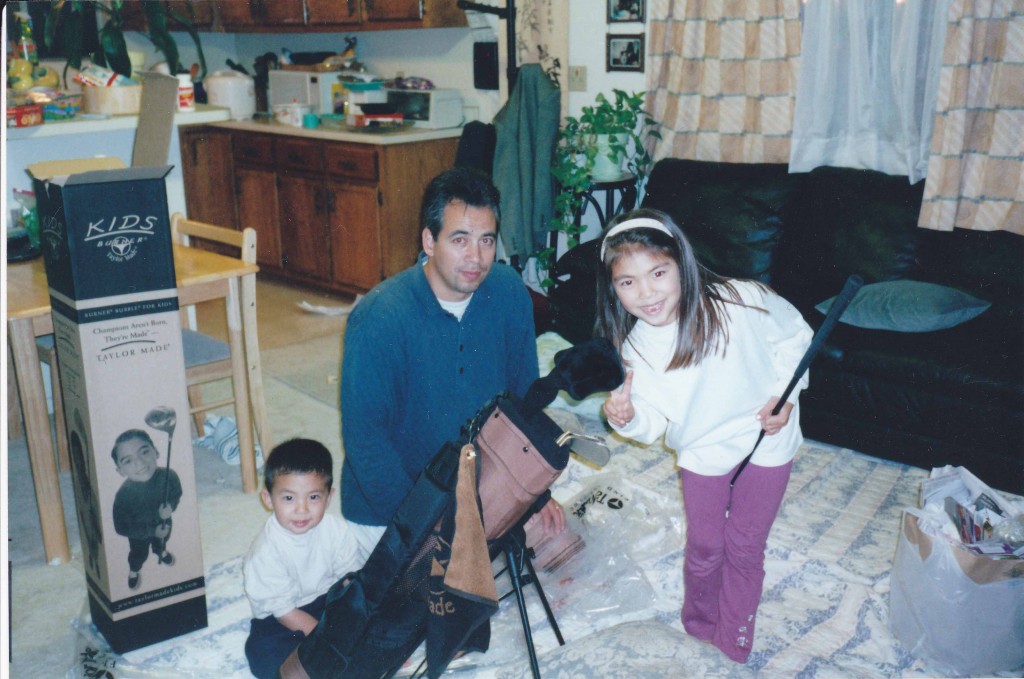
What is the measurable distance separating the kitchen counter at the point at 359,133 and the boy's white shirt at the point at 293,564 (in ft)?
9.27

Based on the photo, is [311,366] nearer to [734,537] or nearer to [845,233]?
[845,233]

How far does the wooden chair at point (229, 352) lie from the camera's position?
253 cm

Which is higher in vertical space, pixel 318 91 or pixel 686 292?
pixel 318 91

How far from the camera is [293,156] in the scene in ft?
15.9

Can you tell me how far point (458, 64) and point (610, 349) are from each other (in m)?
3.79

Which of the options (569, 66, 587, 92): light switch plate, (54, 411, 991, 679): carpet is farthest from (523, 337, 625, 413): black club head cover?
(569, 66, 587, 92): light switch plate

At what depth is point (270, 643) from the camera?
6.12 feet

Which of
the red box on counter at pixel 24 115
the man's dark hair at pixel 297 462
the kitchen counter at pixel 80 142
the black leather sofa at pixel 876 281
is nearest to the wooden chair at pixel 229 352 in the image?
the kitchen counter at pixel 80 142

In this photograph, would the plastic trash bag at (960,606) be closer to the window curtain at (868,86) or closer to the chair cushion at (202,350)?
the window curtain at (868,86)

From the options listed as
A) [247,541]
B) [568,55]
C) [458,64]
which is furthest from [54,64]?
[247,541]

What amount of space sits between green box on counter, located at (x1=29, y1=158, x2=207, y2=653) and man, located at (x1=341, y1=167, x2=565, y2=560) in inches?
15.9

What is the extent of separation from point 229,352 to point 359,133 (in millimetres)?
2138

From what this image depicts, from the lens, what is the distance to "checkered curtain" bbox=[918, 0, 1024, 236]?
9.39ft

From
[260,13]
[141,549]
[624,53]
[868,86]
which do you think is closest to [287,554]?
[141,549]
